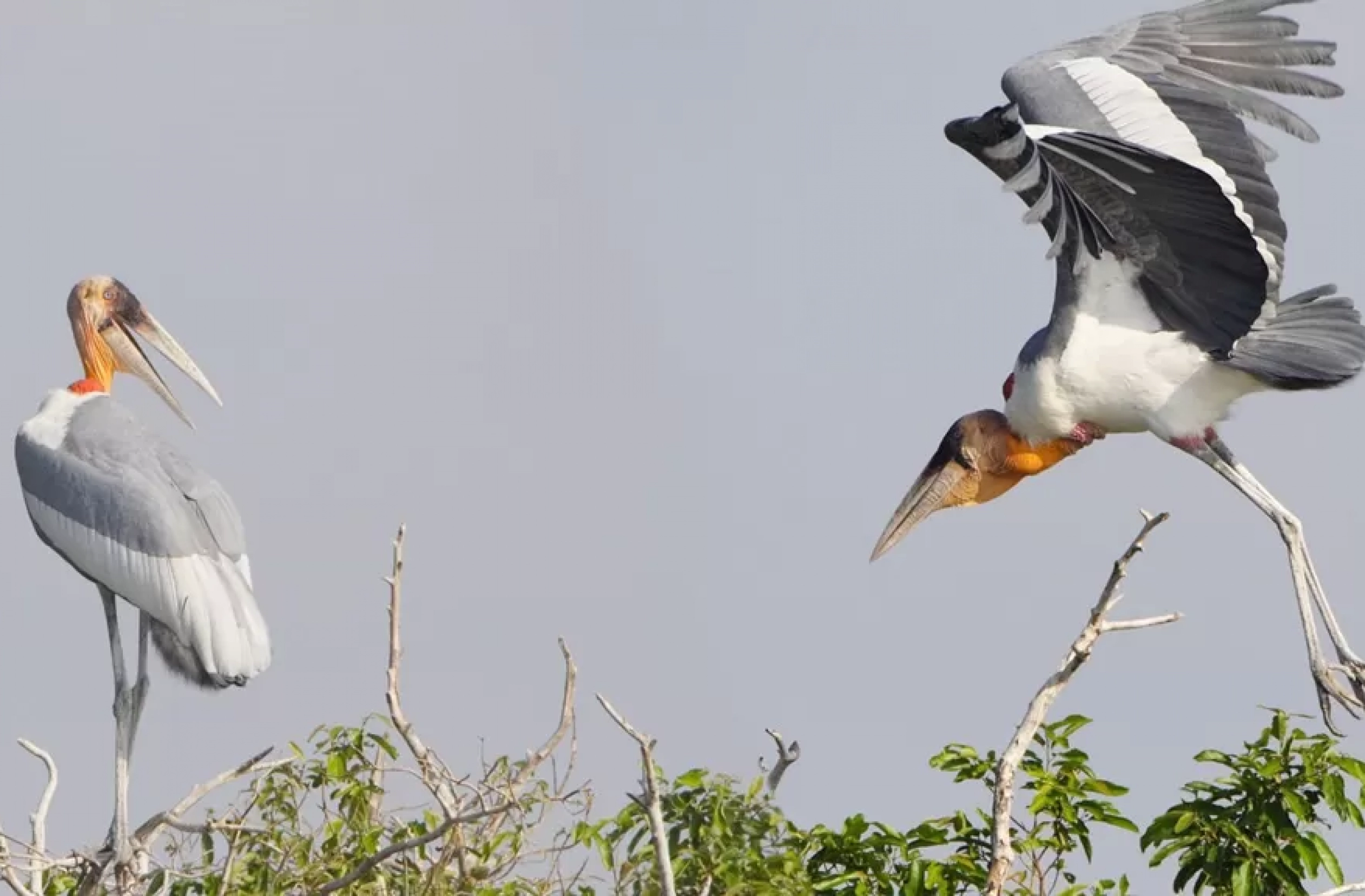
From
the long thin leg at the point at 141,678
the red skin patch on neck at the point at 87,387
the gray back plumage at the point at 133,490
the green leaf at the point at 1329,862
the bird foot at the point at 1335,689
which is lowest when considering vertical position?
the green leaf at the point at 1329,862

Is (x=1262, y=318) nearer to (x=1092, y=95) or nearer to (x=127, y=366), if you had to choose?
(x=1092, y=95)

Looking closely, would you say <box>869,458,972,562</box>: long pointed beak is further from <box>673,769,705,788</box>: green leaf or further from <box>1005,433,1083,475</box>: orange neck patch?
<box>673,769,705,788</box>: green leaf

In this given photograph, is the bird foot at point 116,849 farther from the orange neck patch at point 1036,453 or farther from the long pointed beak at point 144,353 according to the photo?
the orange neck patch at point 1036,453

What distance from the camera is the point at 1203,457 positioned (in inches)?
281

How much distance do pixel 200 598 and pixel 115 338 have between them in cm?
116

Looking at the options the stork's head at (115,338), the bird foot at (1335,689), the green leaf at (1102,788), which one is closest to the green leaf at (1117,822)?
the green leaf at (1102,788)

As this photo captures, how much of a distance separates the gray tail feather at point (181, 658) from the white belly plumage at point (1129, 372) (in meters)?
2.45

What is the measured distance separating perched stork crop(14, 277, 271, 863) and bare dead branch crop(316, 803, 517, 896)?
56.6 inches

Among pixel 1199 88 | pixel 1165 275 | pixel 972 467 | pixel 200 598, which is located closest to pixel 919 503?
pixel 972 467

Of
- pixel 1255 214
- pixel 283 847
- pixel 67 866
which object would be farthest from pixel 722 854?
pixel 1255 214

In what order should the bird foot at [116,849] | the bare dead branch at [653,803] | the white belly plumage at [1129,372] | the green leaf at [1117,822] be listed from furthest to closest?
the white belly plumage at [1129,372], the bird foot at [116,849], the green leaf at [1117,822], the bare dead branch at [653,803]

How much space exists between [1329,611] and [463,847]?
2.66m

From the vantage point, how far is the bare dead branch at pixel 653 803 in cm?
441

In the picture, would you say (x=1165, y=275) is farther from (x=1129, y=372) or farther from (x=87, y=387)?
(x=87, y=387)
